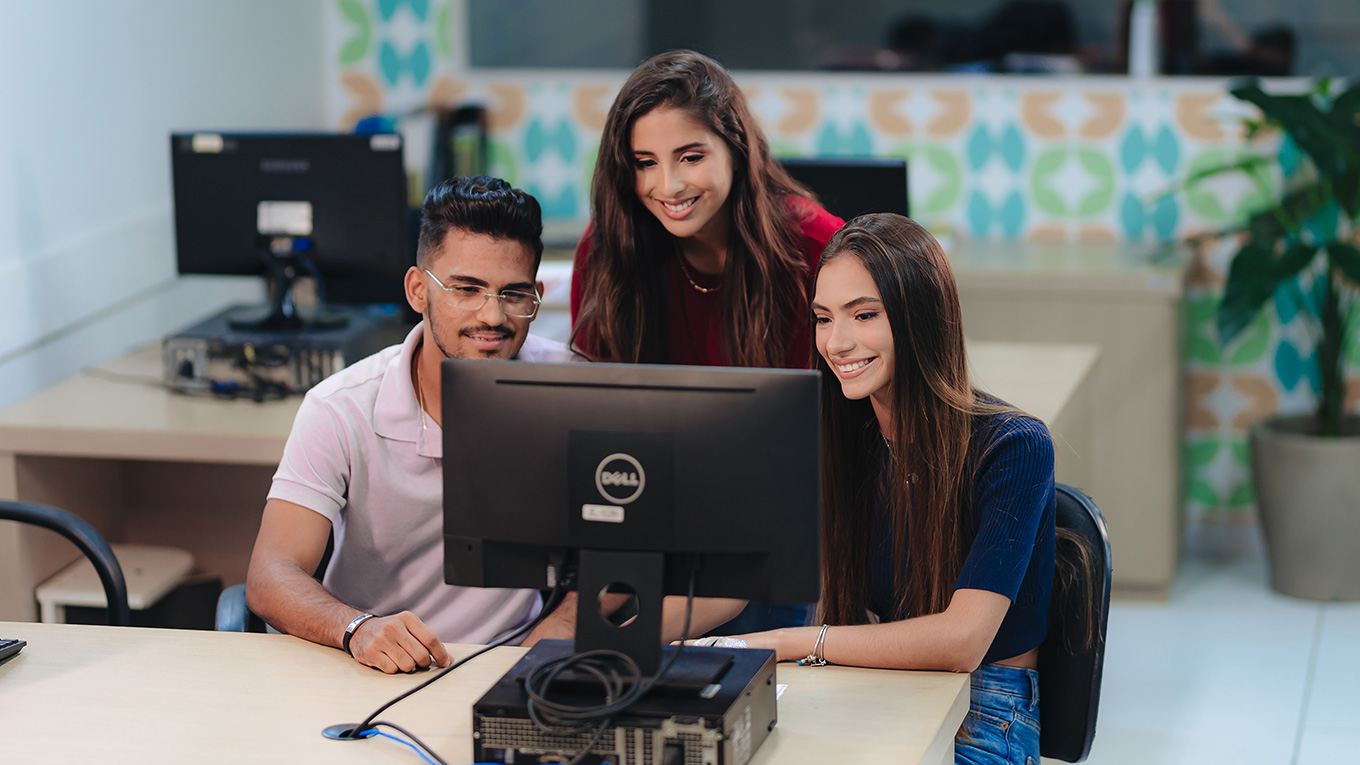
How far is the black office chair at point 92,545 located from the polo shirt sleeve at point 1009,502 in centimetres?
125

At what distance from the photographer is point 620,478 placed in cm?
150

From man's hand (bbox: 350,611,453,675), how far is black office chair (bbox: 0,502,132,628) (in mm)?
607

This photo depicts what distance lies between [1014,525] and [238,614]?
1072 mm

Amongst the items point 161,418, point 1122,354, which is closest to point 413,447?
point 161,418

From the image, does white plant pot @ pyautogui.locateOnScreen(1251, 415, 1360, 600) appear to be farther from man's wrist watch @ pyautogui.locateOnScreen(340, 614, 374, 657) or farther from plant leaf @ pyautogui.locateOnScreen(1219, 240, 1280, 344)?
man's wrist watch @ pyautogui.locateOnScreen(340, 614, 374, 657)

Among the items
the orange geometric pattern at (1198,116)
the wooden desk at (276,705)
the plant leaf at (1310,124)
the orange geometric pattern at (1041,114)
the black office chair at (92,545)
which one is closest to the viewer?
the wooden desk at (276,705)

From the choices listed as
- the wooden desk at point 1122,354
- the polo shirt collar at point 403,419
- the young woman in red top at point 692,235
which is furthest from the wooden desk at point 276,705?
the wooden desk at point 1122,354

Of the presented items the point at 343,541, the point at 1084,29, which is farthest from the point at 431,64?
the point at 343,541

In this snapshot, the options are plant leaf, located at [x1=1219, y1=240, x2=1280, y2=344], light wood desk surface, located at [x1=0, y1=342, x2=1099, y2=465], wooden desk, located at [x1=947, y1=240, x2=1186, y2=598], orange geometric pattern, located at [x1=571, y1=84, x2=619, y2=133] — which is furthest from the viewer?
orange geometric pattern, located at [x1=571, y1=84, x2=619, y2=133]

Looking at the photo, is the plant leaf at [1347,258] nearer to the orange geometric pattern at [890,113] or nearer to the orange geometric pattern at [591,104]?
the orange geometric pattern at [890,113]

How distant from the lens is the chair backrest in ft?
6.34

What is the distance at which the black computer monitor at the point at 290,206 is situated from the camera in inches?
122

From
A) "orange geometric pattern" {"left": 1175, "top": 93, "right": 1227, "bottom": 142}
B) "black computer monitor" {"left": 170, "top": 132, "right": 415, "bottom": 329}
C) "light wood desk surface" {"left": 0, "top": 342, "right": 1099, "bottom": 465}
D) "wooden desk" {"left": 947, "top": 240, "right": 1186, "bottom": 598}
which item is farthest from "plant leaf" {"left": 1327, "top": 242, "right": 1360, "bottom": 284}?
"black computer monitor" {"left": 170, "top": 132, "right": 415, "bottom": 329}

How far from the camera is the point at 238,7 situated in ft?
13.7
